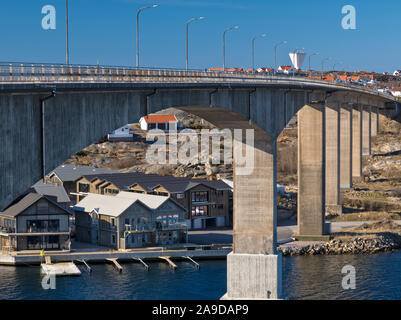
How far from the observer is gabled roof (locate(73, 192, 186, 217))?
208 ft

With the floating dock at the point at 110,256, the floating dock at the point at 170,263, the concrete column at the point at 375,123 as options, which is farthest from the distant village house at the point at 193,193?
the concrete column at the point at 375,123

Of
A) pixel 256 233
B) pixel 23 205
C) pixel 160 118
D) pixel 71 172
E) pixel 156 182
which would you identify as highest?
pixel 160 118

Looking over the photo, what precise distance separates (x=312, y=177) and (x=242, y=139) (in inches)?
764

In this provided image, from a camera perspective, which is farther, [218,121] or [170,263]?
[170,263]

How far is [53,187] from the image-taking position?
75.3m

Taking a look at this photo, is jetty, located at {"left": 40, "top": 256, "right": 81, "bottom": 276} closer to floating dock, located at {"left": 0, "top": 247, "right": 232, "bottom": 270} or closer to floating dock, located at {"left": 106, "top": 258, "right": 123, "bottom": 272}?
floating dock, located at {"left": 0, "top": 247, "right": 232, "bottom": 270}

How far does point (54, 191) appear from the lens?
73.4 metres

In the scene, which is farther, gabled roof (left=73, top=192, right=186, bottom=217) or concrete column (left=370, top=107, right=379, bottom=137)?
concrete column (left=370, top=107, right=379, bottom=137)

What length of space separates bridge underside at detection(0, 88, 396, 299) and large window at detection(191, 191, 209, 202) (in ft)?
30.2

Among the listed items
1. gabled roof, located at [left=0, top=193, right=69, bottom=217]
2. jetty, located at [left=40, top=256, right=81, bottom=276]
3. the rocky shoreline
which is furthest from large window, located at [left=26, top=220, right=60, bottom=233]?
the rocky shoreline

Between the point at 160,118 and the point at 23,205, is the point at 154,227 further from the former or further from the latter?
the point at 160,118

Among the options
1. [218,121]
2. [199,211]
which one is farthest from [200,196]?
[218,121]
